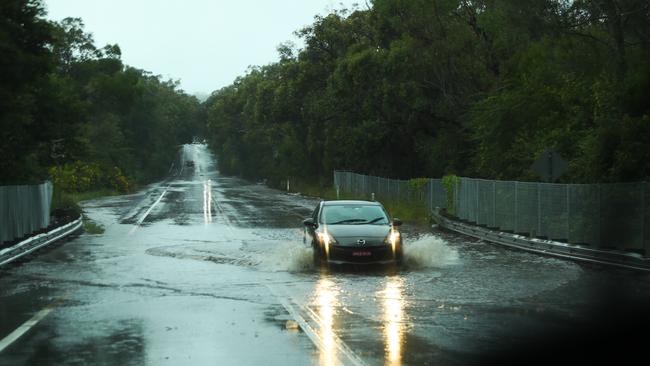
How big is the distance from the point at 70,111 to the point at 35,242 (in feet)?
36.4

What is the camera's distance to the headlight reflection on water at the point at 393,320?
9070 mm

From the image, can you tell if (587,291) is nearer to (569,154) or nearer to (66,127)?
(569,154)

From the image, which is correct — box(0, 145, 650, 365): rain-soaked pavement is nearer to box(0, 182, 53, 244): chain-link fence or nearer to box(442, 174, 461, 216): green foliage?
box(0, 182, 53, 244): chain-link fence

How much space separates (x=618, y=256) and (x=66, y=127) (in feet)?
74.0

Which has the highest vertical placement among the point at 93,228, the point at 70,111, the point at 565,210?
the point at 70,111

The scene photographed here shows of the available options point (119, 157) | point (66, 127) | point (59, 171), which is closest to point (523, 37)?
point (66, 127)

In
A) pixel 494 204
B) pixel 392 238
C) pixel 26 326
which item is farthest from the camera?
pixel 494 204

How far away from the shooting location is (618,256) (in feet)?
65.5

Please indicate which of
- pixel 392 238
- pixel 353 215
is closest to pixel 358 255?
pixel 392 238

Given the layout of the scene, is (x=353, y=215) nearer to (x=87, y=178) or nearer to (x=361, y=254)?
(x=361, y=254)

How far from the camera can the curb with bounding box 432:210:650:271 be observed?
760 inches

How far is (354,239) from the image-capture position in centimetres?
1778

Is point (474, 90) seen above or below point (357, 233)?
above

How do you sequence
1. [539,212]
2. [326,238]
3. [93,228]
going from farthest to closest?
[93,228] < [539,212] < [326,238]
